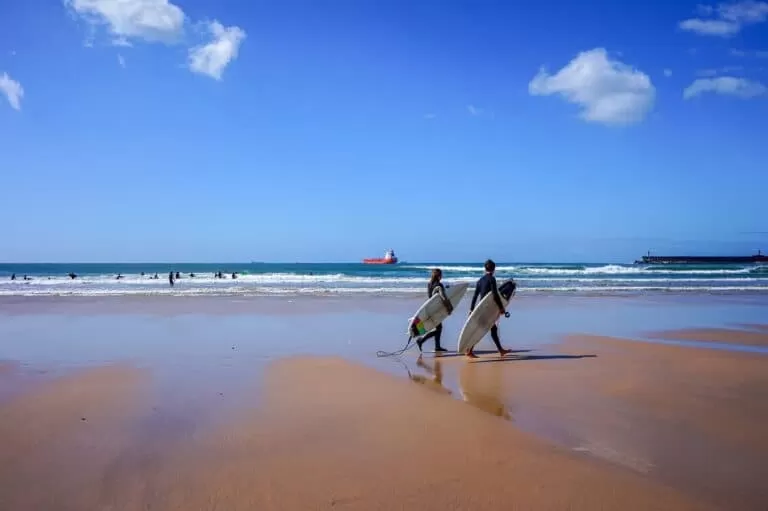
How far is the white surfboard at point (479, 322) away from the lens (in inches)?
368

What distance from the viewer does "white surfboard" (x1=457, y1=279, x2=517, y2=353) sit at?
30.6 feet

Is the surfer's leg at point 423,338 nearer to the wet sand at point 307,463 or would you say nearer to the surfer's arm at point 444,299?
the surfer's arm at point 444,299

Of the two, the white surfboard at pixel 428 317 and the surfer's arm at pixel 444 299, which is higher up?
the surfer's arm at pixel 444 299

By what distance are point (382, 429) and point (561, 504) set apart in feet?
6.41

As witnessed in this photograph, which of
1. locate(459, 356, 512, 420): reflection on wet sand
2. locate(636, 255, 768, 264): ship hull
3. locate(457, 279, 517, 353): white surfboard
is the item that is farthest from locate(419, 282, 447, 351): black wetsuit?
locate(636, 255, 768, 264): ship hull

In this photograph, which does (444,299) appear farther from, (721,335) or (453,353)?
(721,335)

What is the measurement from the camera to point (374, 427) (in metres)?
5.27

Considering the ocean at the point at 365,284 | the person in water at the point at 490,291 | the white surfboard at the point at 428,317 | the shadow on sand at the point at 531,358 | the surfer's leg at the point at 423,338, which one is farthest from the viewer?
the ocean at the point at 365,284

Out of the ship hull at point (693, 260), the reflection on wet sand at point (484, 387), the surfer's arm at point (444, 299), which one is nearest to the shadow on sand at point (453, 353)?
the surfer's arm at point (444, 299)

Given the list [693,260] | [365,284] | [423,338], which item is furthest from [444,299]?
[693,260]

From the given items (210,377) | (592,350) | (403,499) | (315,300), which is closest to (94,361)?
(210,377)

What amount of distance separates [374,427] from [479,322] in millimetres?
4497

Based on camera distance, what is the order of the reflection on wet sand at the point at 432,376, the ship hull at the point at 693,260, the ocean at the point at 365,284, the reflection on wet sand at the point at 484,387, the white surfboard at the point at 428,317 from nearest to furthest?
the reflection on wet sand at the point at 484,387, the reflection on wet sand at the point at 432,376, the white surfboard at the point at 428,317, the ocean at the point at 365,284, the ship hull at the point at 693,260

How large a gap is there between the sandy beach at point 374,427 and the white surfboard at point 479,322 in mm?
460
